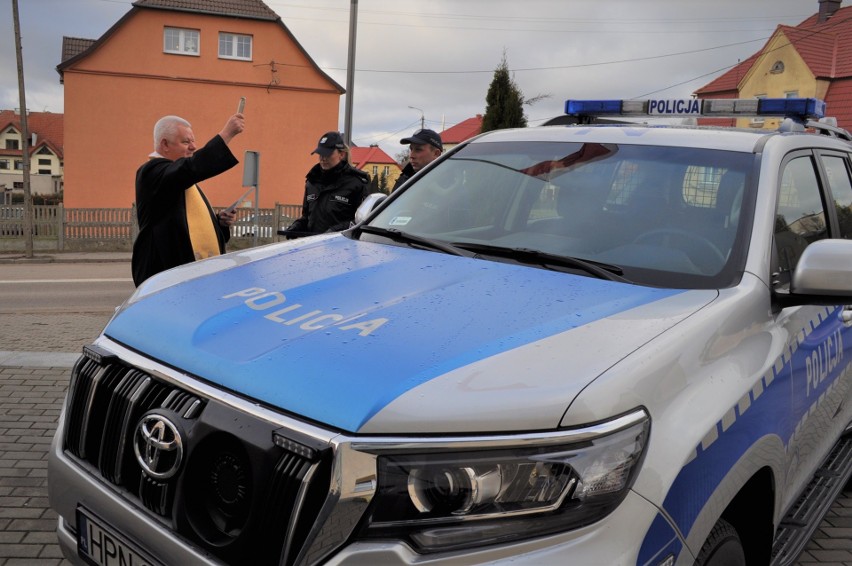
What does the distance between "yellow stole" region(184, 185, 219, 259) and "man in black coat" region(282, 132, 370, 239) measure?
173cm

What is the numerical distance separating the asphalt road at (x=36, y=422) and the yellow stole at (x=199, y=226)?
1.49 metres

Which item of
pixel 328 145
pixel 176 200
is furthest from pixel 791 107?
pixel 328 145

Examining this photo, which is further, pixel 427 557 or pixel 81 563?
pixel 81 563

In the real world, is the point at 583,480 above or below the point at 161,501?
above

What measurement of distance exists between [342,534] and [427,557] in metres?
0.18

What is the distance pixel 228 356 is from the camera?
183 cm

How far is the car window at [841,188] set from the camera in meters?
3.23

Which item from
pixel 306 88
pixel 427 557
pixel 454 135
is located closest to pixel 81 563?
pixel 427 557

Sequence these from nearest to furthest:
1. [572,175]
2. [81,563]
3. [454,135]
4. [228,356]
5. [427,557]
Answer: [427,557] → [228,356] → [81,563] → [572,175] → [454,135]

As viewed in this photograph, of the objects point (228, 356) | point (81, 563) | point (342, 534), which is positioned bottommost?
point (81, 563)

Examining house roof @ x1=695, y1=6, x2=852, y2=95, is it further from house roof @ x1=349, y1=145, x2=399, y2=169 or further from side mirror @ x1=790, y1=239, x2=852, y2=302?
house roof @ x1=349, y1=145, x2=399, y2=169

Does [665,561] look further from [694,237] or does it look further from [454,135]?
[454,135]

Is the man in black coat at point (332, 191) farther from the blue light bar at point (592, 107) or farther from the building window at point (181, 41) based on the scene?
the building window at point (181, 41)

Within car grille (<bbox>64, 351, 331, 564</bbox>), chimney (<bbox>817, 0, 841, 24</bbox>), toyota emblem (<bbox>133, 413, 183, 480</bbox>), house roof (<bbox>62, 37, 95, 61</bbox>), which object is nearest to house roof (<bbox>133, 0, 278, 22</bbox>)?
house roof (<bbox>62, 37, 95, 61</bbox>)
